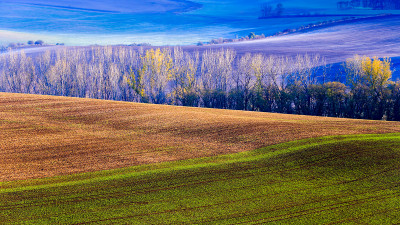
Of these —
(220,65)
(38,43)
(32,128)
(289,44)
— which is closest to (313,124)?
(32,128)

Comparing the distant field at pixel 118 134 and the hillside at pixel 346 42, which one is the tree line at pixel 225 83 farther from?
the distant field at pixel 118 134

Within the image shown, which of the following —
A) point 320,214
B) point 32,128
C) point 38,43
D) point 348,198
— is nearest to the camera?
point 320,214

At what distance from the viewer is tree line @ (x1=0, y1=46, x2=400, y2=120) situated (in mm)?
40812

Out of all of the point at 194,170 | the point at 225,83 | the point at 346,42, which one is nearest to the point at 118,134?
the point at 194,170

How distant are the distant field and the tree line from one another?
14837 millimetres

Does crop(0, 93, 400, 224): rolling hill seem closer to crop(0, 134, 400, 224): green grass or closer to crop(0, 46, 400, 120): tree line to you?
crop(0, 134, 400, 224): green grass

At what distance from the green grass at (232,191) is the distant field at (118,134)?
1545 millimetres

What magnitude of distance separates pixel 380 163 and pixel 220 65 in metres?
45.6

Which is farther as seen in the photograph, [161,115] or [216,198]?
[161,115]

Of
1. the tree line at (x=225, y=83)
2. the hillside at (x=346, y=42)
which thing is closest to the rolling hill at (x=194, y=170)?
the tree line at (x=225, y=83)

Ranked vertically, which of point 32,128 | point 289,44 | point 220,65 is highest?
point 289,44

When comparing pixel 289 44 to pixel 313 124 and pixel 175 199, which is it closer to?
Result: pixel 313 124

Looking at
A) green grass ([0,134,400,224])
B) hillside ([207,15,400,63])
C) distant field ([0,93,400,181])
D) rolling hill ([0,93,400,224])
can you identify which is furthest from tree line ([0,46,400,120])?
green grass ([0,134,400,224])

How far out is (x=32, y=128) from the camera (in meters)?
24.8
